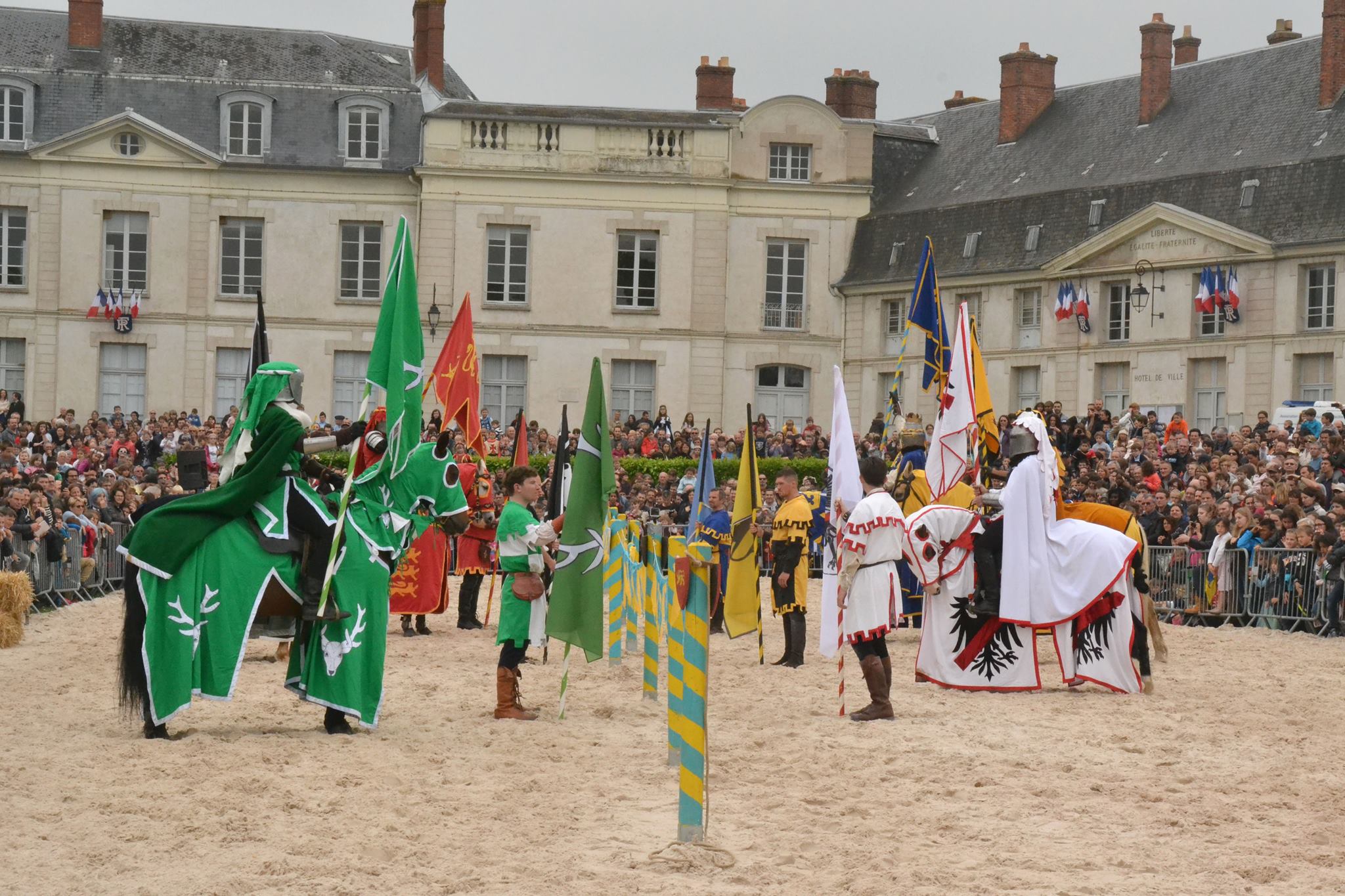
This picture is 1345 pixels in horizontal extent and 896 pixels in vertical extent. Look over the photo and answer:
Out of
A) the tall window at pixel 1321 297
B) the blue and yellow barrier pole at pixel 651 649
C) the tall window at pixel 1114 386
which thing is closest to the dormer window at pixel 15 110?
the tall window at pixel 1114 386

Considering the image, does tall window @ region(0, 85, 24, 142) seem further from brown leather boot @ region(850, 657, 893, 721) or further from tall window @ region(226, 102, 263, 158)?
brown leather boot @ region(850, 657, 893, 721)

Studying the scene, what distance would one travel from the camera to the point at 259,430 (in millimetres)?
10781

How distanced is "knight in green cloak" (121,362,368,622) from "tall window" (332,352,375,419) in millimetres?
29060

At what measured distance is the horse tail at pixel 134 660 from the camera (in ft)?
34.4

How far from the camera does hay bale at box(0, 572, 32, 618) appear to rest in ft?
52.5

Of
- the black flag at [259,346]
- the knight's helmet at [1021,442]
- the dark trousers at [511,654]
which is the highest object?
the black flag at [259,346]

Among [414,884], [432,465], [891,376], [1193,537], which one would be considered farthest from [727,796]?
[891,376]

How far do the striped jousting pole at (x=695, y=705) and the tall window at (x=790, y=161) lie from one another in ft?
109

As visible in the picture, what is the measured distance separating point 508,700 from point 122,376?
29.8 m

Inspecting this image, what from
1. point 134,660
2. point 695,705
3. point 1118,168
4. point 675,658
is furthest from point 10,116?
point 695,705

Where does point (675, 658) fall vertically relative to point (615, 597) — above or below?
above

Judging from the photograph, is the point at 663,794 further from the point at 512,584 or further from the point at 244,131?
the point at 244,131

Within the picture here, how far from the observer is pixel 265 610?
1086cm

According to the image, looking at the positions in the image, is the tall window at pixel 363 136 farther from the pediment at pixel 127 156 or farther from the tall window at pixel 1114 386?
the tall window at pixel 1114 386
